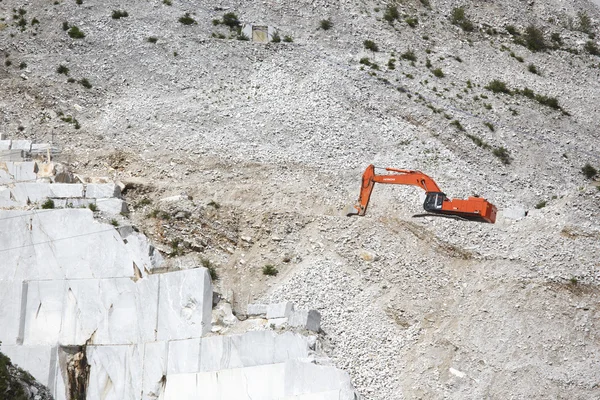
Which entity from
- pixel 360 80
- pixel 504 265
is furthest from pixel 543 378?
pixel 360 80

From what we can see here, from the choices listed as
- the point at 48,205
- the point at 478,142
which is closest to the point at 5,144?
the point at 48,205

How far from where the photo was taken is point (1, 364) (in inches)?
882

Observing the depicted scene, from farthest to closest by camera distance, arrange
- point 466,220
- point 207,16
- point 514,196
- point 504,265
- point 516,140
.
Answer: point 207,16 → point 516,140 → point 514,196 → point 466,220 → point 504,265

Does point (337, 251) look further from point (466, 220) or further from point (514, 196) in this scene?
point (514, 196)

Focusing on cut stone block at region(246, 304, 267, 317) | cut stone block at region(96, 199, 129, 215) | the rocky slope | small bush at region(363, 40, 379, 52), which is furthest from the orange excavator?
small bush at region(363, 40, 379, 52)

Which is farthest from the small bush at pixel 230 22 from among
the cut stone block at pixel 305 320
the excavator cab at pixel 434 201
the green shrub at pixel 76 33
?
the cut stone block at pixel 305 320

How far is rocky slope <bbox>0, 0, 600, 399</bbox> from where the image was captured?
22641mm

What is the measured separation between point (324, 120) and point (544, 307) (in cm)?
965

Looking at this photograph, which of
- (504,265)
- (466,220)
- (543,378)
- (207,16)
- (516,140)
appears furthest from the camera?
(207,16)

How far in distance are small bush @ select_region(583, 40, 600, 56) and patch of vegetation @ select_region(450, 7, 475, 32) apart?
423 cm

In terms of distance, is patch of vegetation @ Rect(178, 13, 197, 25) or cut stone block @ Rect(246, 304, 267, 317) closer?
cut stone block @ Rect(246, 304, 267, 317)

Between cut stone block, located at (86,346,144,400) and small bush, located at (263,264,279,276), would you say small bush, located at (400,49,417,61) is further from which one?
cut stone block, located at (86,346,144,400)

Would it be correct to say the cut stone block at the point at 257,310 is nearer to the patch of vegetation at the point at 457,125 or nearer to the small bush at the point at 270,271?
the small bush at the point at 270,271

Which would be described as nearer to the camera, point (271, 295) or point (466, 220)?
point (271, 295)
